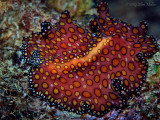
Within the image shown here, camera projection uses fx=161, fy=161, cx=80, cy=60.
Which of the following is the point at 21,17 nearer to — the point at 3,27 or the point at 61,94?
the point at 3,27

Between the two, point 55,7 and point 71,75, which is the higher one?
point 55,7

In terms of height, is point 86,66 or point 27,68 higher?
point 86,66

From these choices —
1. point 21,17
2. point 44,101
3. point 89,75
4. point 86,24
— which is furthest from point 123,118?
point 21,17

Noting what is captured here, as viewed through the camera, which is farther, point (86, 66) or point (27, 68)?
point (27, 68)
